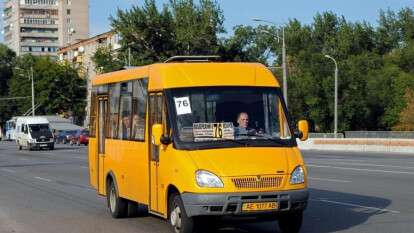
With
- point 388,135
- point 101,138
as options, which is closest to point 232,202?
point 101,138

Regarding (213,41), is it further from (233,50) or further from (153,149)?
(153,149)

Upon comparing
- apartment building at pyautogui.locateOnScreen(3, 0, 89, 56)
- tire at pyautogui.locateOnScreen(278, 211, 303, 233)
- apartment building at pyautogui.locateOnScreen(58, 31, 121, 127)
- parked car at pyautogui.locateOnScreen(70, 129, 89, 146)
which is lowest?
tire at pyautogui.locateOnScreen(278, 211, 303, 233)

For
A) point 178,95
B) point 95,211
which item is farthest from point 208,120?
point 95,211

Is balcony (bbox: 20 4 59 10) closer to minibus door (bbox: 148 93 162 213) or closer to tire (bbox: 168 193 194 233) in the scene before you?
minibus door (bbox: 148 93 162 213)

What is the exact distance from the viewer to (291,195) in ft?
32.6

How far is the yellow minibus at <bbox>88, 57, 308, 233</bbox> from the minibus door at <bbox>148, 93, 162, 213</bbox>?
0.01 meters

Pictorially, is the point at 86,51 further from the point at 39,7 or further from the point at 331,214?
the point at 331,214

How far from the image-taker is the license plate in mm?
9719

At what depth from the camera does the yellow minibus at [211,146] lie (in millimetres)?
9766

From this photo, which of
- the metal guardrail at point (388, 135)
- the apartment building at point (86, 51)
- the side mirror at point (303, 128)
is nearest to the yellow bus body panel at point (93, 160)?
the side mirror at point (303, 128)

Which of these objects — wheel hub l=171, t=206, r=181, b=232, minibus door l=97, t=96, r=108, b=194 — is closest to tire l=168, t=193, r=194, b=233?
wheel hub l=171, t=206, r=181, b=232

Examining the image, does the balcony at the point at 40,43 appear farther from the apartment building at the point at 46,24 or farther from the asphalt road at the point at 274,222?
the asphalt road at the point at 274,222

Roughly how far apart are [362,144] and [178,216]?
3695 centimetres

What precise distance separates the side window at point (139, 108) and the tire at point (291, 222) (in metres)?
2.50
